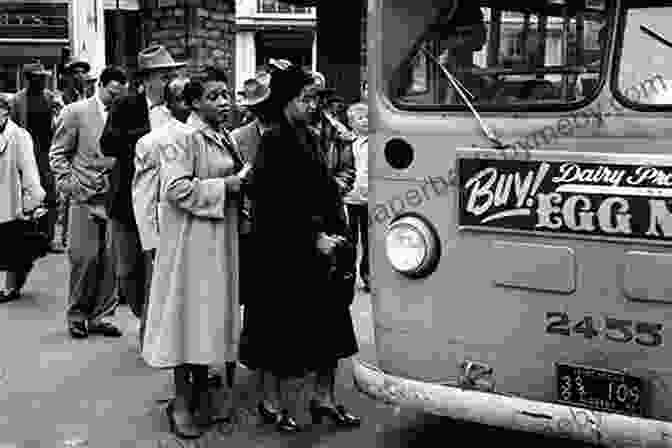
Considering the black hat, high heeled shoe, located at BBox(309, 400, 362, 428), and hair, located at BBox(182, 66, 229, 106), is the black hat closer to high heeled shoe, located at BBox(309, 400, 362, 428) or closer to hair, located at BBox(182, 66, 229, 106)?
hair, located at BBox(182, 66, 229, 106)

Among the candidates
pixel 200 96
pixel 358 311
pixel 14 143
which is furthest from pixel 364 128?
pixel 200 96

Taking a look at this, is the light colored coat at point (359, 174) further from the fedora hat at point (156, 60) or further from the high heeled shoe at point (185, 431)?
the high heeled shoe at point (185, 431)

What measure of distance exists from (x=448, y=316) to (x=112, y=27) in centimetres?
1309

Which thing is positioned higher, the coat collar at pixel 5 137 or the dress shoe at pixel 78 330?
the coat collar at pixel 5 137

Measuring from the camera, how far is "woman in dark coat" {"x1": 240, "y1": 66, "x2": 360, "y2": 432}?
5.09m

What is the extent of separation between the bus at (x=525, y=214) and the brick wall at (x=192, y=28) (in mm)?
6963

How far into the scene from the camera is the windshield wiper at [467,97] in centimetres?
420

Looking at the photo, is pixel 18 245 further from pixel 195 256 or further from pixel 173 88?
pixel 195 256

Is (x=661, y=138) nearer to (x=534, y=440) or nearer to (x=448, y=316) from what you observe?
(x=448, y=316)

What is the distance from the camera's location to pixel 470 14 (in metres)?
4.42

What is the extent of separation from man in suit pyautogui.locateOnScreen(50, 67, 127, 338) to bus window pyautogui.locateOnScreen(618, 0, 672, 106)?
420cm

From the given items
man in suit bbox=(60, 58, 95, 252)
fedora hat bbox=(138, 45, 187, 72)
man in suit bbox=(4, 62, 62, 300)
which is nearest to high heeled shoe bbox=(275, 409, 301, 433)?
fedora hat bbox=(138, 45, 187, 72)

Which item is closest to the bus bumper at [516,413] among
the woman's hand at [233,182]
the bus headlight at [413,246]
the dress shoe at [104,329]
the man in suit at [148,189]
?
the bus headlight at [413,246]

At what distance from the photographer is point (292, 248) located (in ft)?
16.8
